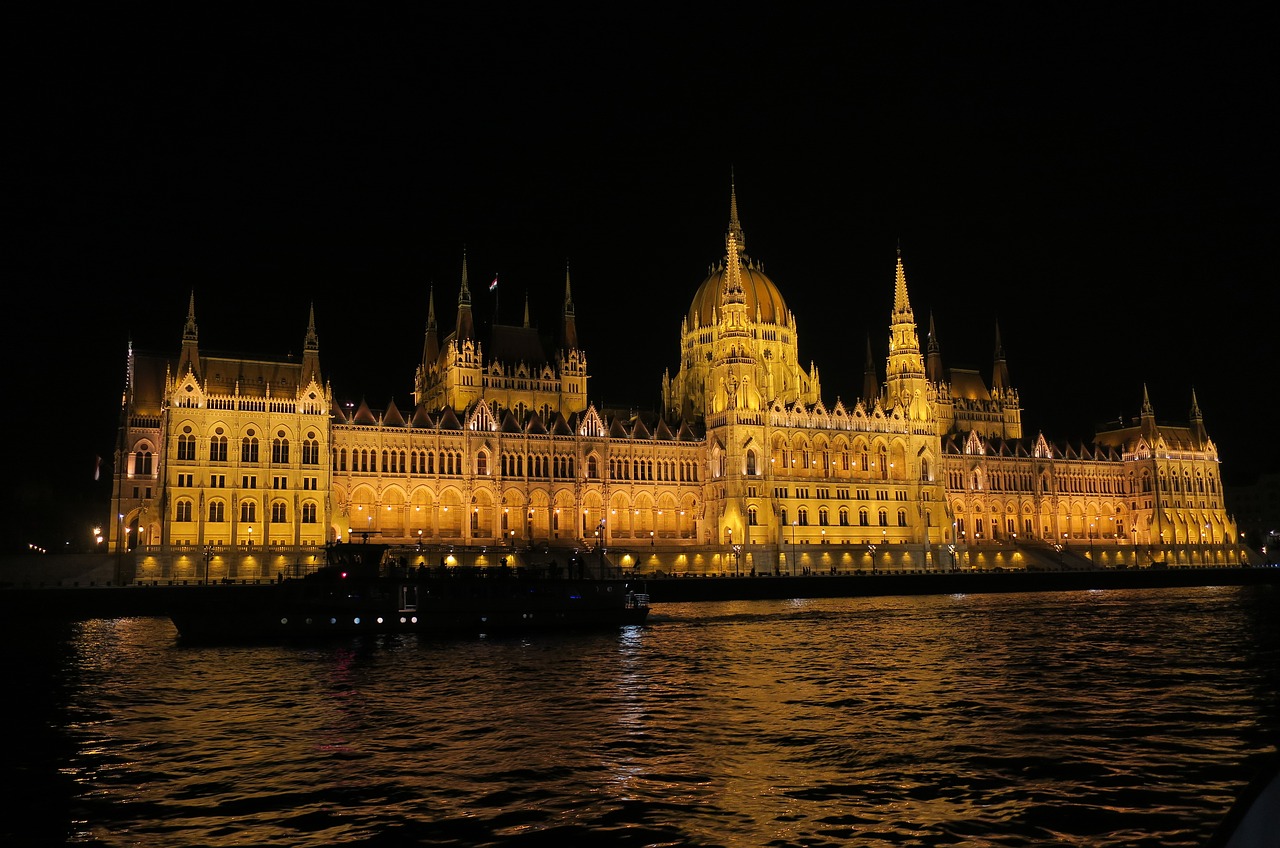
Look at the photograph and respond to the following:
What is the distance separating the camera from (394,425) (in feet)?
354

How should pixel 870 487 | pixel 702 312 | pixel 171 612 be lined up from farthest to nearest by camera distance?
pixel 702 312 → pixel 870 487 → pixel 171 612

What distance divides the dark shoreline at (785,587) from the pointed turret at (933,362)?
44687 millimetres

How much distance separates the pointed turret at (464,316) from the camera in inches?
4955

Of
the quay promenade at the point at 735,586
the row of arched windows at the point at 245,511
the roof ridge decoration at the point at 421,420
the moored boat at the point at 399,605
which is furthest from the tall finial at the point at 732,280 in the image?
the moored boat at the point at 399,605

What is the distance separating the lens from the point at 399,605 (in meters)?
58.3

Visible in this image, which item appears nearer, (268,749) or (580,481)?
(268,749)

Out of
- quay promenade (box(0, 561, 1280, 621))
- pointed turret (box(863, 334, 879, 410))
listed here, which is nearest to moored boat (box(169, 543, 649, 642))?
quay promenade (box(0, 561, 1280, 621))

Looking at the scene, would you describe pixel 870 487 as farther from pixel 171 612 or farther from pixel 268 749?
pixel 268 749

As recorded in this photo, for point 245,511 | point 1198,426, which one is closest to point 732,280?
point 245,511

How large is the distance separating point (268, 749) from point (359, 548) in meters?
34.5

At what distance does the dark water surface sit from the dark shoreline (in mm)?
25982

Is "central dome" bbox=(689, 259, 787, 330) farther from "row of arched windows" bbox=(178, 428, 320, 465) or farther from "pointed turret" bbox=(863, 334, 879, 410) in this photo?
"row of arched windows" bbox=(178, 428, 320, 465)

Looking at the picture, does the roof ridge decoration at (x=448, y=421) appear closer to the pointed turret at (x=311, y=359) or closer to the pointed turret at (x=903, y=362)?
the pointed turret at (x=311, y=359)

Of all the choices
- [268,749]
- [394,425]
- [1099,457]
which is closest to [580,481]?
[394,425]
